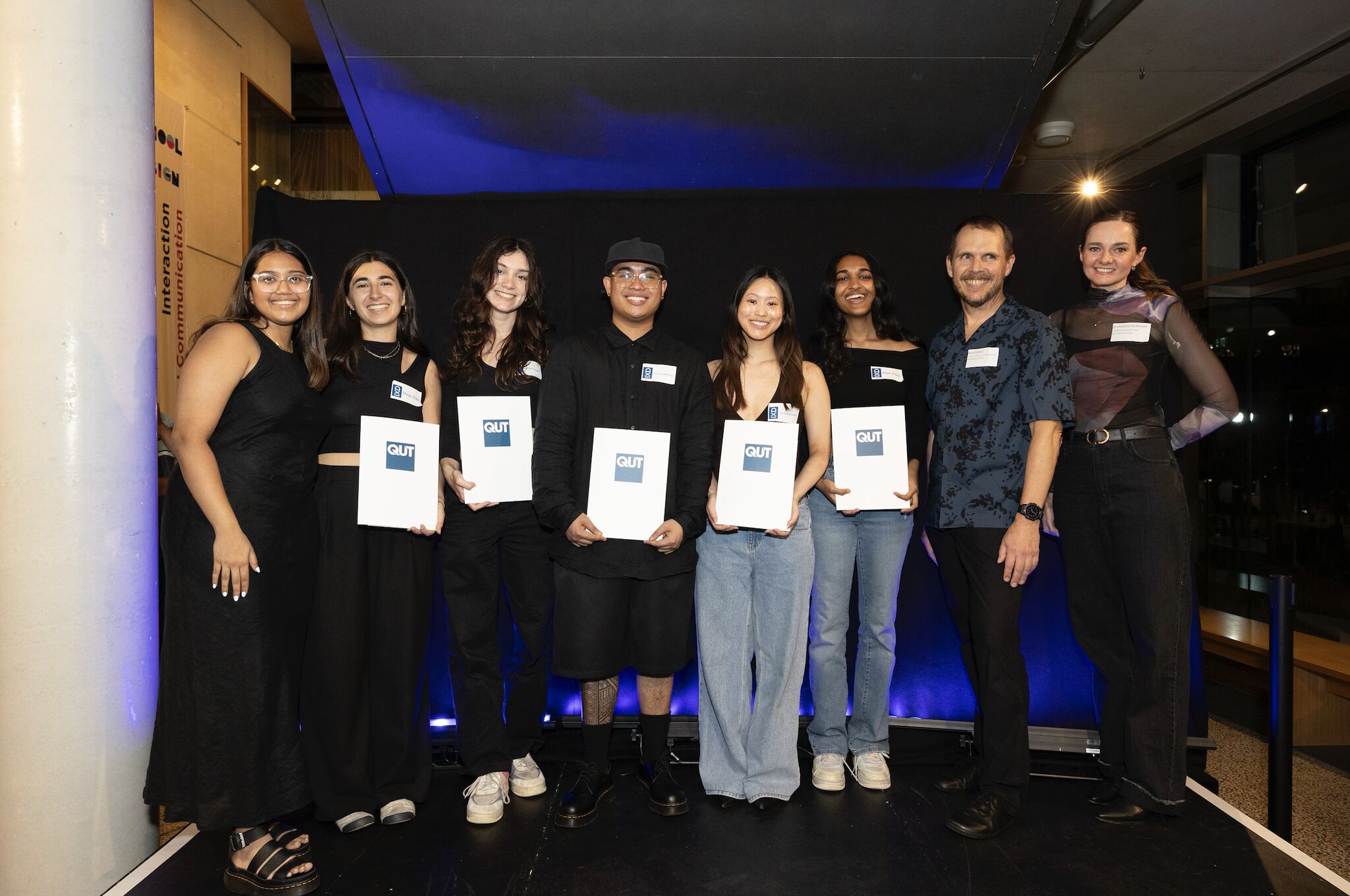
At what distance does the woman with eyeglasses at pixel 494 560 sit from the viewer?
2.67m

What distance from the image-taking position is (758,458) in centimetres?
256

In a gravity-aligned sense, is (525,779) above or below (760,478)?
below

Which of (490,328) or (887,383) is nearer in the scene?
(490,328)

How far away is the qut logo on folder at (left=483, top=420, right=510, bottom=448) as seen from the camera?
8.70 feet

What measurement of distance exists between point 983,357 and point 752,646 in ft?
4.30

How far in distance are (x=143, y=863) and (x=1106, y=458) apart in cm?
343

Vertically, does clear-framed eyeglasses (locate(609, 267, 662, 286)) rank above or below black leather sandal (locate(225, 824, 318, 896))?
above

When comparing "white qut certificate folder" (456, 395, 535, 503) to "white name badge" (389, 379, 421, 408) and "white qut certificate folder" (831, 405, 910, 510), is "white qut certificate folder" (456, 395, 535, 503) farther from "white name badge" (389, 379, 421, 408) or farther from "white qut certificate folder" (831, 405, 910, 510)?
"white qut certificate folder" (831, 405, 910, 510)

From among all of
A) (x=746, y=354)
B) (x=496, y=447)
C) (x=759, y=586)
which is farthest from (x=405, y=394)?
(x=759, y=586)

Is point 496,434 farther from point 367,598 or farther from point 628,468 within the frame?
point 367,598

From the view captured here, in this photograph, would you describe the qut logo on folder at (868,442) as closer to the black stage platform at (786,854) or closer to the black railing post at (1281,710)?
the black stage platform at (786,854)

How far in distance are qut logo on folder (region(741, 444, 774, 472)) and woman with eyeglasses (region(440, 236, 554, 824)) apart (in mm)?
778

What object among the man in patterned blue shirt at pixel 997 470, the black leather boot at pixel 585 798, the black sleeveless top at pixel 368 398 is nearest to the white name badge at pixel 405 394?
the black sleeveless top at pixel 368 398

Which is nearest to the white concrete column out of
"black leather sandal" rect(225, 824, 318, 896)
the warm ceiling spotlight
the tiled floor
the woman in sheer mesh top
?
"black leather sandal" rect(225, 824, 318, 896)
